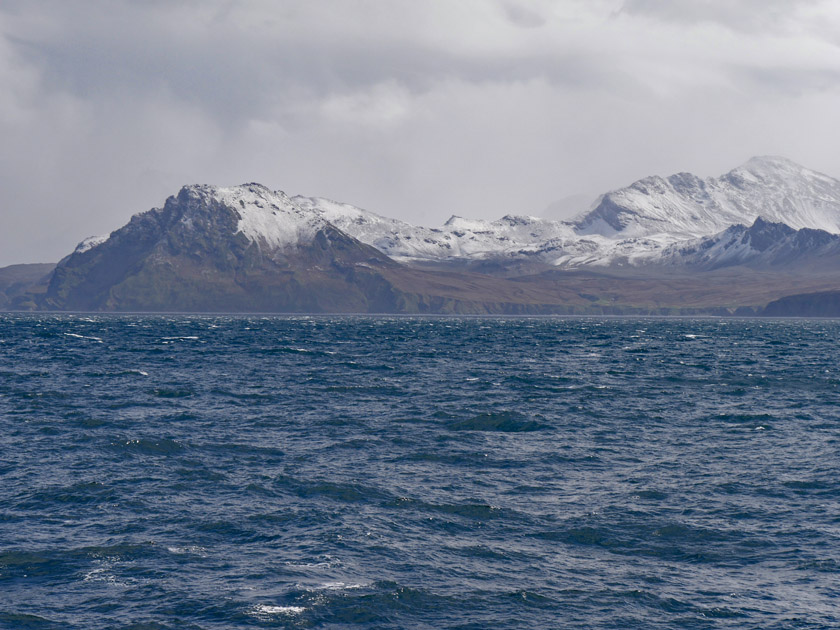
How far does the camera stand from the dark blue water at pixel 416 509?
1099 inches

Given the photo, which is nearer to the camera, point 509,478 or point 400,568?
point 400,568

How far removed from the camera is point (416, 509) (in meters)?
38.6

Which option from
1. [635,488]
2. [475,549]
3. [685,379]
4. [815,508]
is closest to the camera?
[475,549]

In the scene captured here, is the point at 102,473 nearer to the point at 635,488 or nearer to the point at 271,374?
the point at 635,488

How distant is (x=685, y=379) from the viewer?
9419 cm

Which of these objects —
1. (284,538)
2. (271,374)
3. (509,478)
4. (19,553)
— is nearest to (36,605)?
(19,553)

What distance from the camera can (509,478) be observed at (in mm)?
44844

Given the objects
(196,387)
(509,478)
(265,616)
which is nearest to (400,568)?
(265,616)

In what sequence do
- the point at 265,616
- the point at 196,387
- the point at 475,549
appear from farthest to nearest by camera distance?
the point at 196,387
the point at 475,549
the point at 265,616

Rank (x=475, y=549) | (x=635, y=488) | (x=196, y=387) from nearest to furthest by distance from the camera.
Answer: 1. (x=475, y=549)
2. (x=635, y=488)
3. (x=196, y=387)

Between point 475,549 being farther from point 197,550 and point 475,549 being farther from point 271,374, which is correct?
point 271,374

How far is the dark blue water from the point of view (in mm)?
27922

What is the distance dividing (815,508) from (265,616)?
80.2 ft

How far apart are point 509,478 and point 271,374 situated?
55419 millimetres
